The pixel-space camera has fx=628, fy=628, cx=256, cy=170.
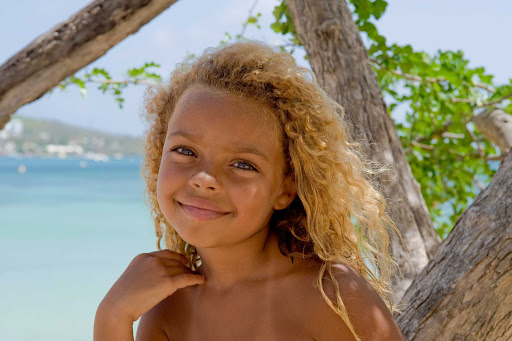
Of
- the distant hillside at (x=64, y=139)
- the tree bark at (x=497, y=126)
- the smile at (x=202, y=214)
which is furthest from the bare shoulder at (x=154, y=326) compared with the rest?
the distant hillside at (x=64, y=139)

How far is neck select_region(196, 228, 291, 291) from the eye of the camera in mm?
1703

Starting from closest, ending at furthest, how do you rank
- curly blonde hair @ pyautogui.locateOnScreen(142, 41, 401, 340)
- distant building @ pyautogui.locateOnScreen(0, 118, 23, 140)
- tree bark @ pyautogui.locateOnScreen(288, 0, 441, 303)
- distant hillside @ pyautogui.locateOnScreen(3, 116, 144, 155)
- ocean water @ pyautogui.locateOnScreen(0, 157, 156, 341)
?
1. curly blonde hair @ pyautogui.locateOnScreen(142, 41, 401, 340)
2. tree bark @ pyautogui.locateOnScreen(288, 0, 441, 303)
3. distant building @ pyautogui.locateOnScreen(0, 118, 23, 140)
4. ocean water @ pyautogui.locateOnScreen(0, 157, 156, 341)
5. distant hillside @ pyautogui.locateOnScreen(3, 116, 144, 155)

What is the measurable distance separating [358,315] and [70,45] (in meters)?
1.76

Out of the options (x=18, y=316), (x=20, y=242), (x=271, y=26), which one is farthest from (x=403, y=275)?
(x=20, y=242)

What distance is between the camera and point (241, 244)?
1.70m

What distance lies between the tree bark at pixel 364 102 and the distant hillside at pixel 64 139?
138 feet

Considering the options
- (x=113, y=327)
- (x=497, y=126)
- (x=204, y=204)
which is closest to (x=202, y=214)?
(x=204, y=204)

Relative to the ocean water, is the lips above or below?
below

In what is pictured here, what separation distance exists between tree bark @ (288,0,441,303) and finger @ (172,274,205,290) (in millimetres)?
967

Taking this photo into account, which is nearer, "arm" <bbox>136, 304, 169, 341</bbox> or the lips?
the lips

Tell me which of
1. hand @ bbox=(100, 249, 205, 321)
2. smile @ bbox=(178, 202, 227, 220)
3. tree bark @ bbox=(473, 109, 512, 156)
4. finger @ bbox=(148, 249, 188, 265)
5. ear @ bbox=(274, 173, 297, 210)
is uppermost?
tree bark @ bbox=(473, 109, 512, 156)

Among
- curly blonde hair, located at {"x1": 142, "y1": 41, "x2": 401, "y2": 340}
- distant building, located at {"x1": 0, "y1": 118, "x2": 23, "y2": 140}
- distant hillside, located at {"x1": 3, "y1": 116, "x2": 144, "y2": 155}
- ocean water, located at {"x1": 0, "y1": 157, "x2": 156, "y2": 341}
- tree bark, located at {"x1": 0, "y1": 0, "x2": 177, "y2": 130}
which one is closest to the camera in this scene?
curly blonde hair, located at {"x1": 142, "y1": 41, "x2": 401, "y2": 340}

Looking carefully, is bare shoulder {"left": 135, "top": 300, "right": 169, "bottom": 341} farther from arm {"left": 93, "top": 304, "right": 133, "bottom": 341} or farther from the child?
arm {"left": 93, "top": 304, "right": 133, "bottom": 341}

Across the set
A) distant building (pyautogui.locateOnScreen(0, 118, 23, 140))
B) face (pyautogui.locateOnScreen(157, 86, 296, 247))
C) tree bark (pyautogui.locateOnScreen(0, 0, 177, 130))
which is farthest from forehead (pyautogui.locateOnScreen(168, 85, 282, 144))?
distant building (pyautogui.locateOnScreen(0, 118, 23, 140))
